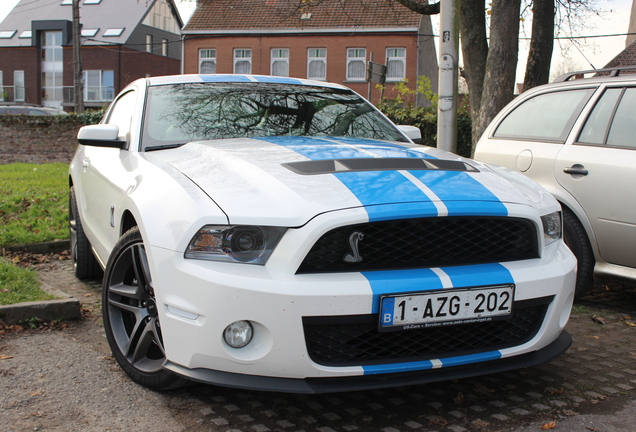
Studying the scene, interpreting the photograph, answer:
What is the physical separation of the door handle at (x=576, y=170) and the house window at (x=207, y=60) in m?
33.5

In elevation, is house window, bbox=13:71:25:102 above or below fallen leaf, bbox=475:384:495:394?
above

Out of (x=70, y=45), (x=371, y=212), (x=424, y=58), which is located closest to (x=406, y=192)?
(x=371, y=212)

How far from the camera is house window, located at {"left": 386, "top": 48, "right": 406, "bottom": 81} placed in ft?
110

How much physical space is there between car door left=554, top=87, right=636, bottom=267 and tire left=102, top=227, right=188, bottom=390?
2.99 m

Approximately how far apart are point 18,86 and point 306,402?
52455 millimetres

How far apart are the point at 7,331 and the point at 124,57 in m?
44.9

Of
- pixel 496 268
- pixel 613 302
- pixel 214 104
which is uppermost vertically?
pixel 214 104

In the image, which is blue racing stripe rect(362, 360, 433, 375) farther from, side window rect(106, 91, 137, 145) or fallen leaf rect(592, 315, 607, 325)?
fallen leaf rect(592, 315, 607, 325)

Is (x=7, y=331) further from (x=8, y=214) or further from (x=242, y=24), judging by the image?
(x=242, y=24)

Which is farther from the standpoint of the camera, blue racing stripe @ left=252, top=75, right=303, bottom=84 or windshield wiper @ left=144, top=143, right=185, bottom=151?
blue racing stripe @ left=252, top=75, right=303, bottom=84

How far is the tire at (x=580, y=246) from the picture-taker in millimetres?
4555

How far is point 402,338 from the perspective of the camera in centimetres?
261

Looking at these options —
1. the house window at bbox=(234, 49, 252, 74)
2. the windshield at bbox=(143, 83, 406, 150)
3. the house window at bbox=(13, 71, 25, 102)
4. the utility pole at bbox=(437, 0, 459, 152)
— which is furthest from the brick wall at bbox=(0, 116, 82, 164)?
the house window at bbox=(13, 71, 25, 102)

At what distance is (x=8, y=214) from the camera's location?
7.54m
